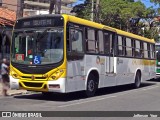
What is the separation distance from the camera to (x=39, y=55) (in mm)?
13047

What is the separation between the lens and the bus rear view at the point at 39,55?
12719mm

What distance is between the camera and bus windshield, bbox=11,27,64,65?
12.8 meters

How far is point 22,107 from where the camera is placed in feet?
36.7

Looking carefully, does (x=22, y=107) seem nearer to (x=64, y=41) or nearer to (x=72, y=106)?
(x=72, y=106)

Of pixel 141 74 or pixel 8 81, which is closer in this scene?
pixel 8 81

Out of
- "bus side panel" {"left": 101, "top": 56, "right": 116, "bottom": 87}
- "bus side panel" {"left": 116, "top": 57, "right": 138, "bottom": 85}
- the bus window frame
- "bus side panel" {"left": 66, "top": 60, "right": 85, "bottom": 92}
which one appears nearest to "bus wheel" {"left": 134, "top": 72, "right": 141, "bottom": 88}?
"bus side panel" {"left": 116, "top": 57, "right": 138, "bottom": 85}

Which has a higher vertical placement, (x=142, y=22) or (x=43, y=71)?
(x=142, y=22)

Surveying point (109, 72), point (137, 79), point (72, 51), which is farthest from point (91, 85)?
point (137, 79)

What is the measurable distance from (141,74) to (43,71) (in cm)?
897

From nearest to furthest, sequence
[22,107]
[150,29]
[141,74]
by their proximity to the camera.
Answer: [22,107] < [141,74] < [150,29]

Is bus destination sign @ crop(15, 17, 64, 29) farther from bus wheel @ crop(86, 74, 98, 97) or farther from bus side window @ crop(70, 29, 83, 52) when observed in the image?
bus wheel @ crop(86, 74, 98, 97)

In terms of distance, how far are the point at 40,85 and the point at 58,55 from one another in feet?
4.08

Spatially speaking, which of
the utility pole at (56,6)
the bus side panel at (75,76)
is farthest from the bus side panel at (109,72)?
the utility pole at (56,6)

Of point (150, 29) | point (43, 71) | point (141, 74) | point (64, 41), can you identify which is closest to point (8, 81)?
point (43, 71)
